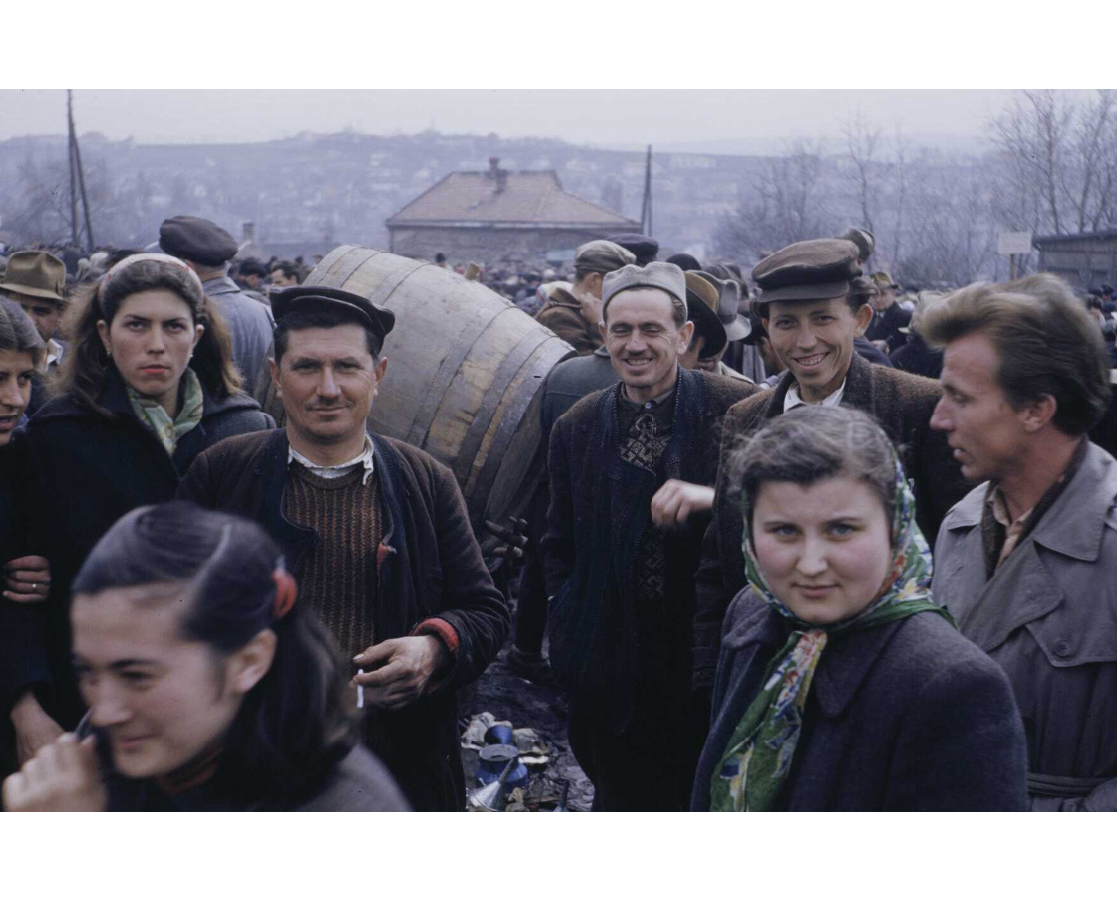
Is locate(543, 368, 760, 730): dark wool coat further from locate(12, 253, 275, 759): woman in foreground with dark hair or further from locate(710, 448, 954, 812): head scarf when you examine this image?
locate(710, 448, 954, 812): head scarf

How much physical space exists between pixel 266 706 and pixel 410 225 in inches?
2066

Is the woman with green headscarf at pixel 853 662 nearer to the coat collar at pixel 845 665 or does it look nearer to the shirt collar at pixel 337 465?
the coat collar at pixel 845 665

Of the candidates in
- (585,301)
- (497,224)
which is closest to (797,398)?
(585,301)

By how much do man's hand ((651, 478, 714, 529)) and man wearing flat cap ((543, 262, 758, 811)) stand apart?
448 mm

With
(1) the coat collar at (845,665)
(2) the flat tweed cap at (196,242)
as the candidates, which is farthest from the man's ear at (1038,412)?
(2) the flat tweed cap at (196,242)

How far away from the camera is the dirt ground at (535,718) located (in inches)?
172

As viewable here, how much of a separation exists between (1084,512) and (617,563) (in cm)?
152

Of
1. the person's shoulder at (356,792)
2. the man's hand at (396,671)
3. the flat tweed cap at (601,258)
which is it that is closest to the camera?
the person's shoulder at (356,792)

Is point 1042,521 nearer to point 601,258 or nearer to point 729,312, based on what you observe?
point 729,312

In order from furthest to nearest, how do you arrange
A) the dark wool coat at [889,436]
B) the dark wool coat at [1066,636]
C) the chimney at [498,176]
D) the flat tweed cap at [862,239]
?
the chimney at [498,176] → the flat tweed cap at [862,239] → the dark wool coat at [889,436] → the dark wool coat at [1066,636]

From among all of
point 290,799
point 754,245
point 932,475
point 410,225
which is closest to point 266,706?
point 290,799

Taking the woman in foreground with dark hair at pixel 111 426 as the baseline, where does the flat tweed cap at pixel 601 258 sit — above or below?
above

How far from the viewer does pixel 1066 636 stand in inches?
78.8

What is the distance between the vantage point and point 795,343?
3039 mm
